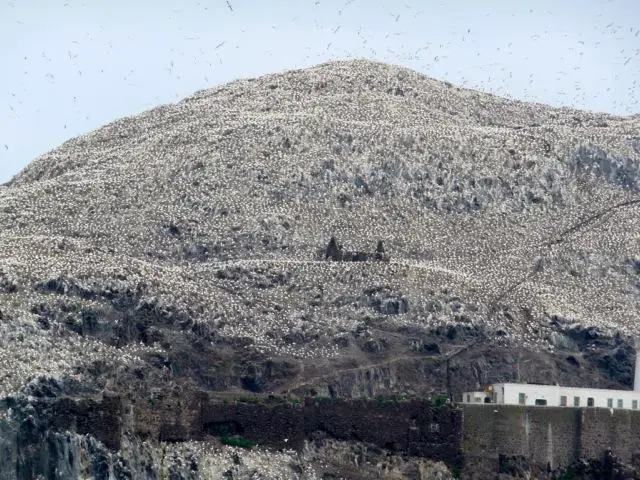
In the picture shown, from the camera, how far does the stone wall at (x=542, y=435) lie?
122 metres

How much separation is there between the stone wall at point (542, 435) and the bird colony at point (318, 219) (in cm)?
934

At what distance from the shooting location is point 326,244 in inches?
5630

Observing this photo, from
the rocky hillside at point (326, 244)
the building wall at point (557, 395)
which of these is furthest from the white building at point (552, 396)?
the rocky hillside at point (326, 244)

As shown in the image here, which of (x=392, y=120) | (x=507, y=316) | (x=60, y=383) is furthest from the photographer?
(x=392, y=120)

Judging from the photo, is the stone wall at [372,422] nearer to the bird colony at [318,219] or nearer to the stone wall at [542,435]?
the stone wall at [542,435]

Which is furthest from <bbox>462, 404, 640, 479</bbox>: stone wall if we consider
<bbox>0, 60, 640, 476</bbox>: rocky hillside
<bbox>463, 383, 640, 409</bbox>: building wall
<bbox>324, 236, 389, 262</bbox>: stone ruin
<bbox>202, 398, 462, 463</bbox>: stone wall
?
<bbox>324, 236, 389, 262</bbox>: stone ruin

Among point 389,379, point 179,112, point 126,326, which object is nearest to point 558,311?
point 389,379

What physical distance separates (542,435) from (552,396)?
3.14 m

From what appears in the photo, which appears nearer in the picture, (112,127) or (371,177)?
(371,177)

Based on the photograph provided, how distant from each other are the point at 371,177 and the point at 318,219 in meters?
5.48

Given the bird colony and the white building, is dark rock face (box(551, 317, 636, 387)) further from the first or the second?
the white building

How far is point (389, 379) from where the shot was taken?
129 m

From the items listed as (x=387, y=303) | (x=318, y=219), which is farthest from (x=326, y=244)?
(x=387, y=303)

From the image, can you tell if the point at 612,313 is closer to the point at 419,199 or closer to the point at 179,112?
the point at 419,199
